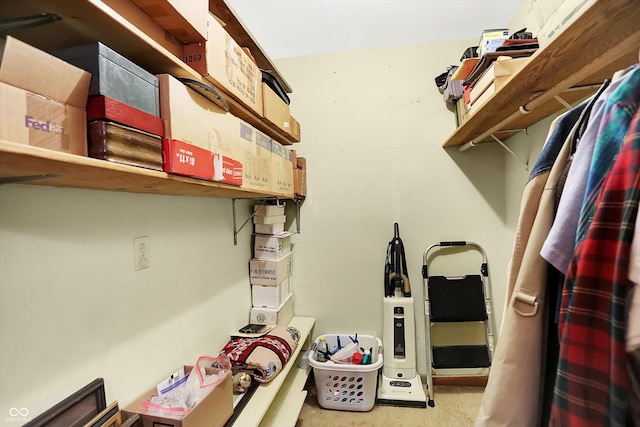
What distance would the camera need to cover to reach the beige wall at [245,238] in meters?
0.76

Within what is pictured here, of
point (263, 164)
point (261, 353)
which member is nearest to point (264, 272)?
point (261, 353)

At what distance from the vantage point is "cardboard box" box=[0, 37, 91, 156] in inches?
19.6

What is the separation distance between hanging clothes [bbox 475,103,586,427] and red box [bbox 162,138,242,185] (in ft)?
2.95

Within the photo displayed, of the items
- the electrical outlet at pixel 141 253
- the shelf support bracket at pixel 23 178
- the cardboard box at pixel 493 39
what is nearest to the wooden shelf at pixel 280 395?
the electrical outlet at pixel 141 253

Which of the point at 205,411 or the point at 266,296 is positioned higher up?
the point at 266,296

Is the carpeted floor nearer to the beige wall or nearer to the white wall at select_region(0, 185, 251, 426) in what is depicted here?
the beige wall

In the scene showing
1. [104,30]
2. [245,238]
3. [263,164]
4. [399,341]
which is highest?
[104,30]

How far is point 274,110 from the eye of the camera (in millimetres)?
1646

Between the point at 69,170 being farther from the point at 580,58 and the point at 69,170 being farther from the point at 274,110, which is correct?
the point at 580,58

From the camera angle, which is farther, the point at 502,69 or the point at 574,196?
the point at 502,69

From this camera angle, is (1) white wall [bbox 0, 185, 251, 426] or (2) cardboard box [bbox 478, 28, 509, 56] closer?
(1) white wall [bbox 0, 185, 251, 426]

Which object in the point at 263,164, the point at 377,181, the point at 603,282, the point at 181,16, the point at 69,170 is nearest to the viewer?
the point at 603,282

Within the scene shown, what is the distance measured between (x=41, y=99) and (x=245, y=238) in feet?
5.06

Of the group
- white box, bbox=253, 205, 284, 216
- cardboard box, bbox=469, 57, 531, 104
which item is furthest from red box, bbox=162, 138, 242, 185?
cardboard box, bbox=469, 57, 531, 104
